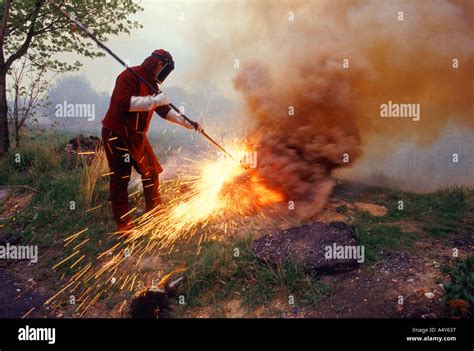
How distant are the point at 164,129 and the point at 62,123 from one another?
13.2ft

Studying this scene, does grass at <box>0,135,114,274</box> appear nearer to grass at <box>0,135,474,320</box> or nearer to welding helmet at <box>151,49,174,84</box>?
grass at <box>0,135,474,320</box>

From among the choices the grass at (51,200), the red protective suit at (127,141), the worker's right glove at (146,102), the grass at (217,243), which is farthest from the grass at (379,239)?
the grass at (51,200)

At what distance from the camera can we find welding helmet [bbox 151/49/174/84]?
5586 mm

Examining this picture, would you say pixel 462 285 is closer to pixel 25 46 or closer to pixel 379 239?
pixel 379 239

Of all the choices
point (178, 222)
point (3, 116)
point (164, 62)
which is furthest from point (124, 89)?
point (3, 116)

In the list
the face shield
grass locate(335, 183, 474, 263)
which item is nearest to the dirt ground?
grass locate(335, 183, 474, 263)

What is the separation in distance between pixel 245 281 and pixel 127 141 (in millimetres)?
2541

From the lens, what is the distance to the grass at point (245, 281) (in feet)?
15.8

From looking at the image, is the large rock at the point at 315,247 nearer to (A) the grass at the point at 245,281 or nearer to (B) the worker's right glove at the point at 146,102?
(A) the grass at the point at 245,281

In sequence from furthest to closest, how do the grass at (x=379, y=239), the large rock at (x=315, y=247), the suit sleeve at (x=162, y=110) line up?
1. the suit sleeve at (x=162, y=110)
2. the grass at (x=379, y=239)
3. the large rock at (x=315, y=247)

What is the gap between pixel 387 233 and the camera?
5867 millimetres

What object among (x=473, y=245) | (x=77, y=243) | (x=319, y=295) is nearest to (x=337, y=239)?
(x=319, y=295)

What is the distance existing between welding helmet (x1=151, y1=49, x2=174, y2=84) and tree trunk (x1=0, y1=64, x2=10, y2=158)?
15.5 ft

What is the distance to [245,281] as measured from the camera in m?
5.10
